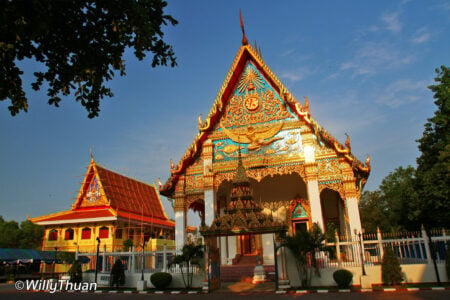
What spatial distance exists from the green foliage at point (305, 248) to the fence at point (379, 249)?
0.35 m

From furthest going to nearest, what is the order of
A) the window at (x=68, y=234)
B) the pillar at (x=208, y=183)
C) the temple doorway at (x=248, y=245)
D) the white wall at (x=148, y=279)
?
1. the window at (x=68, y=234)
2. the temple doorway at (x=248, y=245)
3. the pillar at (x=208, y=183)
4. the white wall at (x=148, y=279)

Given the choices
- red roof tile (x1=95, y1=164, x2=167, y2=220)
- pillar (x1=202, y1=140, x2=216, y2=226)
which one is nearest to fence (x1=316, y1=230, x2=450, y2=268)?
pillar (x1=202, y1=140, x2=216, y2=226)

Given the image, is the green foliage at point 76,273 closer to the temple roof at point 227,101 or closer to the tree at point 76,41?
the temple roof at point 227,101

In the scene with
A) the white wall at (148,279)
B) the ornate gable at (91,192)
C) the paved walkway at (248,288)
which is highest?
the ornate gable at (91,192)

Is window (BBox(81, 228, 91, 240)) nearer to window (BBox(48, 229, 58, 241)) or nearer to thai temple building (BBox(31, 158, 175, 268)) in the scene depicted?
thai temple building (BBox(31, 158, 175, 268))

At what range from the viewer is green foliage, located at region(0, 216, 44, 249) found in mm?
23214

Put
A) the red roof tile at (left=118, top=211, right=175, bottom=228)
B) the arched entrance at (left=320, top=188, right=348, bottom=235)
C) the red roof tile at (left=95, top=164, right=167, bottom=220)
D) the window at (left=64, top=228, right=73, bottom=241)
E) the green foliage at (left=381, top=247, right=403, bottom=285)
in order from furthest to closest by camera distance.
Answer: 1. the red roof tile at (left=95, top=164, right=167, bottom=220)
2. the window at (left=64, top=228, right=73, bottom=241)
3. the red roof tile at (left=118, top=211, right=175, bottom=228)
4. the arched entrance at (left=320, top=188, right=348, bottom=235)
5. the green foliage at (left=381, top=247, right=403, bottom=285)

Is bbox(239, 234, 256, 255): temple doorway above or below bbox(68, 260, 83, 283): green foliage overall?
above

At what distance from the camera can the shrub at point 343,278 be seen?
997 cm

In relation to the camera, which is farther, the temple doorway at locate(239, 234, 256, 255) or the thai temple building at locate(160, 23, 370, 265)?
the temple doorway at locate(239, 234, 256, 255)

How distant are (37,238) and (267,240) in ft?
55.9

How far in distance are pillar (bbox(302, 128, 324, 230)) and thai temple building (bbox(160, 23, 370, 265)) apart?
4cm

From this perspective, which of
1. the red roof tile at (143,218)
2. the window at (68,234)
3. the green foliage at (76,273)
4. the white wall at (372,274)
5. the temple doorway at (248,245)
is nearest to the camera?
the white wall at (372,274)

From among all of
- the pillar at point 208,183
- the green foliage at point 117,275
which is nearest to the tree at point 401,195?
the pillar at point 208,183
